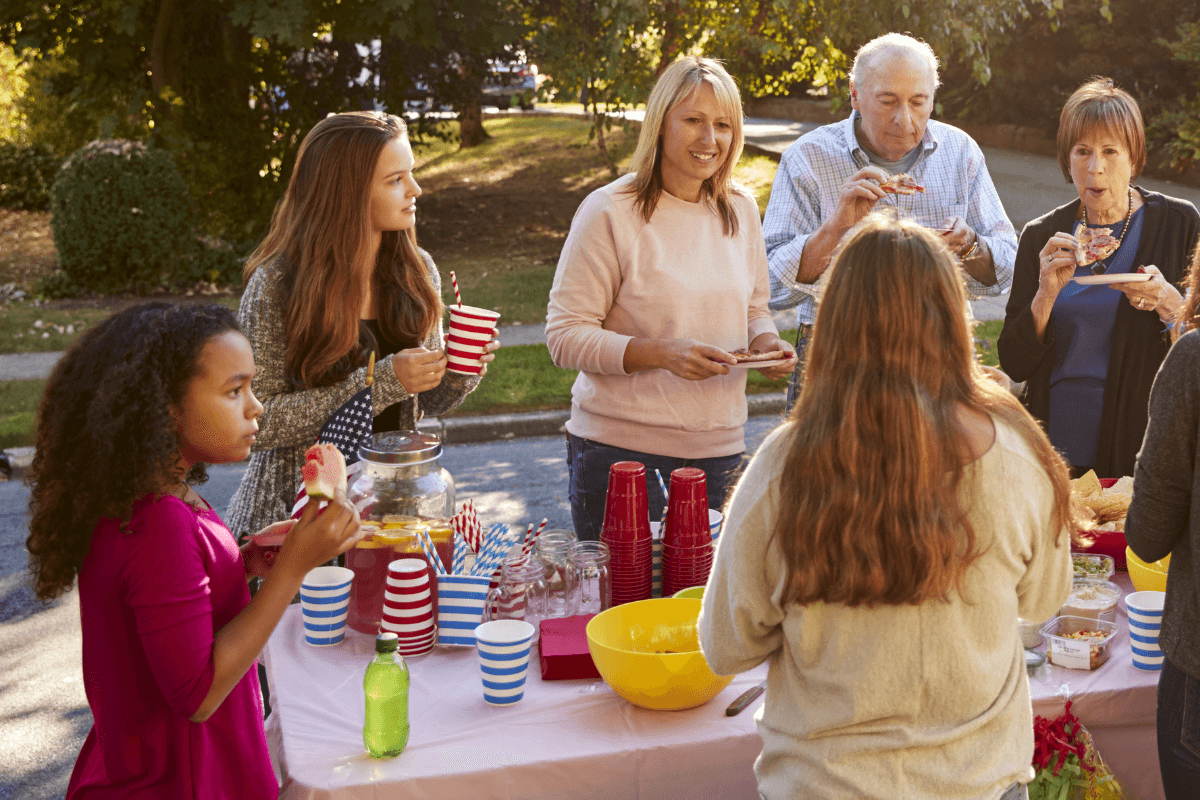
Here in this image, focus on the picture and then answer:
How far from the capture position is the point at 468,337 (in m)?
2.98

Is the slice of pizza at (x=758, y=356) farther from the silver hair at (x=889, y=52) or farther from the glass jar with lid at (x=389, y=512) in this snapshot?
the silver hair at (x=889, y=52)

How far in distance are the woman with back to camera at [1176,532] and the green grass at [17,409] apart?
22.9ft

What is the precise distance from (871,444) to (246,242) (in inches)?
507

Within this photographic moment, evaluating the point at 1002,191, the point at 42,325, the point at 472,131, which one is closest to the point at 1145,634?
the point at 42,325

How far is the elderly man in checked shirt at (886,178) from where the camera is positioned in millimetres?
3826

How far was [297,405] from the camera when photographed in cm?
307

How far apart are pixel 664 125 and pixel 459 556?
56.9 inches

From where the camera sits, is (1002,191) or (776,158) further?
(776,158)

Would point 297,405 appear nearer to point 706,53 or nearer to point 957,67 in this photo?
point 706,53

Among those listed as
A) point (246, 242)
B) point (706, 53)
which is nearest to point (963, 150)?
point (706, 53)

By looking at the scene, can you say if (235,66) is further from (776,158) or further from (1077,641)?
(1077,641)

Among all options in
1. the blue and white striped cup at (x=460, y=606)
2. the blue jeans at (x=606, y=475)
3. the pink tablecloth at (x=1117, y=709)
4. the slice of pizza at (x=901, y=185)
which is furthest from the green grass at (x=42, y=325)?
the pink tablecloth at (x=1117, y=709)

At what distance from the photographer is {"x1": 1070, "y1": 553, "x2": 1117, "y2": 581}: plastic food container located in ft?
9.39

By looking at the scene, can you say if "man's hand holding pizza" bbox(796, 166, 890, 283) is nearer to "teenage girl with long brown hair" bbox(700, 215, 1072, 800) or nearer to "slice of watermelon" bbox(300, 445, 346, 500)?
"teenage girl with long brown hair" bbox(700, 215, 1072, 800)
